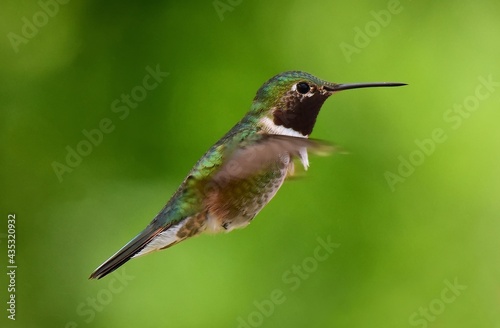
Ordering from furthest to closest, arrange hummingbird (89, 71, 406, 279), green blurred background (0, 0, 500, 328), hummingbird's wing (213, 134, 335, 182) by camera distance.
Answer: green blurred background (0, 0, 500, 328)
hummingbird (89, 71, 406, 279)
hummingbird's wing (213, 134, 335, 182)

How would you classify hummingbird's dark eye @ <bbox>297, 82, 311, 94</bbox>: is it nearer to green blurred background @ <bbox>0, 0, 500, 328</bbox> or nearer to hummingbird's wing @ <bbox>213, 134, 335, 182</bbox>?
hummingbird's wing @ <bbox>213, 134, 335, 182</bbox>

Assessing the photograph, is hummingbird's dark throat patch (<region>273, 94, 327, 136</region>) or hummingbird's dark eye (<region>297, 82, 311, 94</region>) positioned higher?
hummingbird's dark eye (<region>297, 82, 311, 94</region>)

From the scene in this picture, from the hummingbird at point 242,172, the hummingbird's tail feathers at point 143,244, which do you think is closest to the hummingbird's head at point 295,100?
the hummingbird at point 242,172

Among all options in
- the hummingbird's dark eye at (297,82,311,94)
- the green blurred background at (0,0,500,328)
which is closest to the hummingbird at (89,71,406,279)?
the hummingbird's dark eye at (297,82,311,94)

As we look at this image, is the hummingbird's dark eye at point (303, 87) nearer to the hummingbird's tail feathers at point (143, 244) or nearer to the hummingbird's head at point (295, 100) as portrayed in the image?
the hummingbird's head at point (295, 100)

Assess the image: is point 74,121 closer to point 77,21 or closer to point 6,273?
point 77,21

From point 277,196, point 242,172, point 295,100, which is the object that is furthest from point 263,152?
point 277,196

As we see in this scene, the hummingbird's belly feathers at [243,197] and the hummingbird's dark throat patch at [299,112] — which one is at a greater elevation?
the hummingbird's dark throat patch at [299,112]
